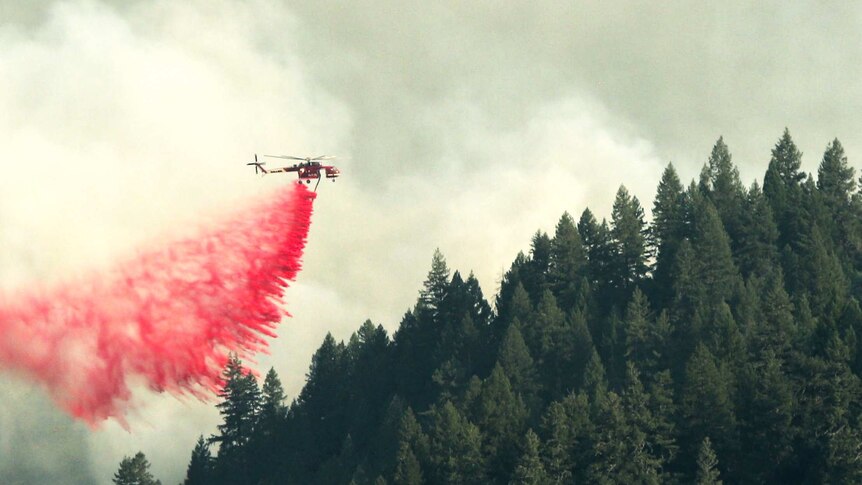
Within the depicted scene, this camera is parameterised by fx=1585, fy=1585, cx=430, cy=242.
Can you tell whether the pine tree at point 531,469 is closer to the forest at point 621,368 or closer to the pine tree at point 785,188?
the forest at point 621,368

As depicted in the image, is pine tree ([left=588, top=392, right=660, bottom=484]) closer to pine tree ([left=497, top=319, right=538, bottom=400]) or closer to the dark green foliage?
pine tree ([left=497, top=319, right=538, bottom=400])

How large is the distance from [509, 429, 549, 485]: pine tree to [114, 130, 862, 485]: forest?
0.12 metres

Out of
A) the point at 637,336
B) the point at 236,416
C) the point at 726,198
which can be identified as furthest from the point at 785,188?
the point at 236,416

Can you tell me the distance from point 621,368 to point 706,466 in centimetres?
3648

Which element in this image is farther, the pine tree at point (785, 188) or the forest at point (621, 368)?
the pine tree at point (785, 188)

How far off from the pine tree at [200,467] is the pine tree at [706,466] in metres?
85.8

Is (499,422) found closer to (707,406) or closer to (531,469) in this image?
(531,469)

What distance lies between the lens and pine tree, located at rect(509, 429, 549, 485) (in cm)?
11219

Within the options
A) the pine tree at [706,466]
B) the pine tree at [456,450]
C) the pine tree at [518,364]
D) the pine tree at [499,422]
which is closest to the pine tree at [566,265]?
the pine tree at [518,364]

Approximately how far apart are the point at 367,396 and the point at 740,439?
67.9 m

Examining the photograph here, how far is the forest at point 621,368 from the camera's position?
112125 millimetres

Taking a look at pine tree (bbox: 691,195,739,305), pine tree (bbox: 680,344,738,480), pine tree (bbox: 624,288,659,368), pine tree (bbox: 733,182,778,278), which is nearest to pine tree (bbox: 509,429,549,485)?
pine tree (bbox: 680,344,738,480)

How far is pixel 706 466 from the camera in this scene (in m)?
108

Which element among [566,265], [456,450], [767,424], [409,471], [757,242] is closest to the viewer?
[767,424]
